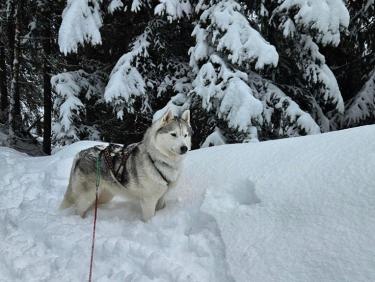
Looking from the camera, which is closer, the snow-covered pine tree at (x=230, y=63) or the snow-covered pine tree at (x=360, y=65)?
the snow-covered pine tree at (x=230, y=63)

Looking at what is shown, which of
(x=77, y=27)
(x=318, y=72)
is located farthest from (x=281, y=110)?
(x=77, y=27)

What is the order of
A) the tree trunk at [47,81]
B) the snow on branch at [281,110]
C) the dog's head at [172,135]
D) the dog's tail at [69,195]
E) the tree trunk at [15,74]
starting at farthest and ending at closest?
the tree trunk at [47,81] < the tree trunk at [15,74] < the snow on branch at [281,110] < the dog's tail at [69,195] < the dog's head at [172,135]

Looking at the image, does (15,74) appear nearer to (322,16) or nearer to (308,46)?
(308,46)

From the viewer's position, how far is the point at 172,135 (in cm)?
429

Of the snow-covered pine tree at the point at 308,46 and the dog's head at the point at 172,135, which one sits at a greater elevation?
the snow-covered pine tree at the point at 308,46

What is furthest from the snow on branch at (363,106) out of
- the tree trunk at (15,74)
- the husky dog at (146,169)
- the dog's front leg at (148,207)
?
the tree trunk at (15,74)

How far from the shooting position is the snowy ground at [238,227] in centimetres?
296

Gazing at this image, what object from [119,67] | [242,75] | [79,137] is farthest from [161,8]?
[79,137]

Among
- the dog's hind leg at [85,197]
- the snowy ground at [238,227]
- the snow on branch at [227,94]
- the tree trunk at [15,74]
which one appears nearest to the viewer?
the snowy ground at [238,227]

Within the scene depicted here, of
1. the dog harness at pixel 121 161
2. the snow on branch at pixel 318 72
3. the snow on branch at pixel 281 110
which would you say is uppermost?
the snow on branch at pixel 318 72

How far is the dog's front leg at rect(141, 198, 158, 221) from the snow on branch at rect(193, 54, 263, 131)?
2876 mm

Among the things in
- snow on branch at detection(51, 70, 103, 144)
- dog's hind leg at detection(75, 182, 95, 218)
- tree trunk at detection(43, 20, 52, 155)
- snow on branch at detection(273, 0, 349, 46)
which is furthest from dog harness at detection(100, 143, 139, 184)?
tree trunk at detection(43, 20, 52, 155)

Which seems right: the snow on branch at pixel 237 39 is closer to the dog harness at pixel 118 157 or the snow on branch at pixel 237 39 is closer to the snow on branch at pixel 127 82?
the snow on branch at pixel 127 82

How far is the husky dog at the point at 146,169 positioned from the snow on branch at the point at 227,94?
232 cm
